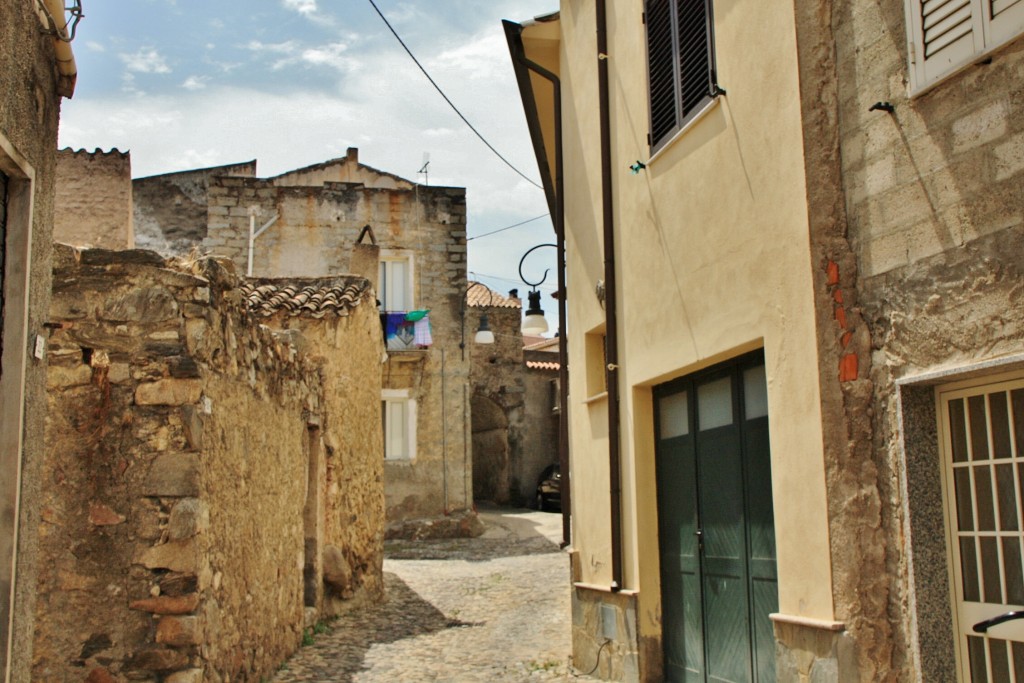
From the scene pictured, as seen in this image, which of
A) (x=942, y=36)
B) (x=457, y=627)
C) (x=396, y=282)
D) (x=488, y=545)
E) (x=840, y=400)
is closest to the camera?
(x=942, y=36)

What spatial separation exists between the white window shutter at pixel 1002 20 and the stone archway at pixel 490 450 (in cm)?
2552

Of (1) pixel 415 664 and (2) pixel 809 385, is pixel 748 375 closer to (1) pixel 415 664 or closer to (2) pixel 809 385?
(2) pixel 809 385

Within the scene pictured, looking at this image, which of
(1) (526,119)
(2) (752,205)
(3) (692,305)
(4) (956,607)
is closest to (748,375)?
(3) (692,305)

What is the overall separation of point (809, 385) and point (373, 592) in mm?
8453

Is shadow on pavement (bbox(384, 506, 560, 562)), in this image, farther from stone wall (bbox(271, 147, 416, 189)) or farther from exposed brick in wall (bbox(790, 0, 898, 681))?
exposed brick in wall (bbox(790, 0, 898, 681))

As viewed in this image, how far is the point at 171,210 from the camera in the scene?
24.3 meters

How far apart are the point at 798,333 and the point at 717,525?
1812 millimetres

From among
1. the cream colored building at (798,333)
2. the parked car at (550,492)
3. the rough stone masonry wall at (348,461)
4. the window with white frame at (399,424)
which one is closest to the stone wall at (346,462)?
the rough stone masonry wall at (348,461)

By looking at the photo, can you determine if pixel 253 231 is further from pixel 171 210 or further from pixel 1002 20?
pixel 1002 20

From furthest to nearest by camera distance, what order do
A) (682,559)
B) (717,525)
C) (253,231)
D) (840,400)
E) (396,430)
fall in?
1. (253,231)
2. (396,430)
3. (682,559)
4. (717,525)
5. (840,400)

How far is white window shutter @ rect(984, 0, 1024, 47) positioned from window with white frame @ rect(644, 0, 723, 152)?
229cm

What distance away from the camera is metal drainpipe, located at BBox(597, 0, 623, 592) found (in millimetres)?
8008

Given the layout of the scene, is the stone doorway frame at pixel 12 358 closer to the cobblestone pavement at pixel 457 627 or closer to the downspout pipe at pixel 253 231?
the cobblestone pavement at pixel 457 627

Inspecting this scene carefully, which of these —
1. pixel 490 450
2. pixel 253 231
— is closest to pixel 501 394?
pixel 490 450
